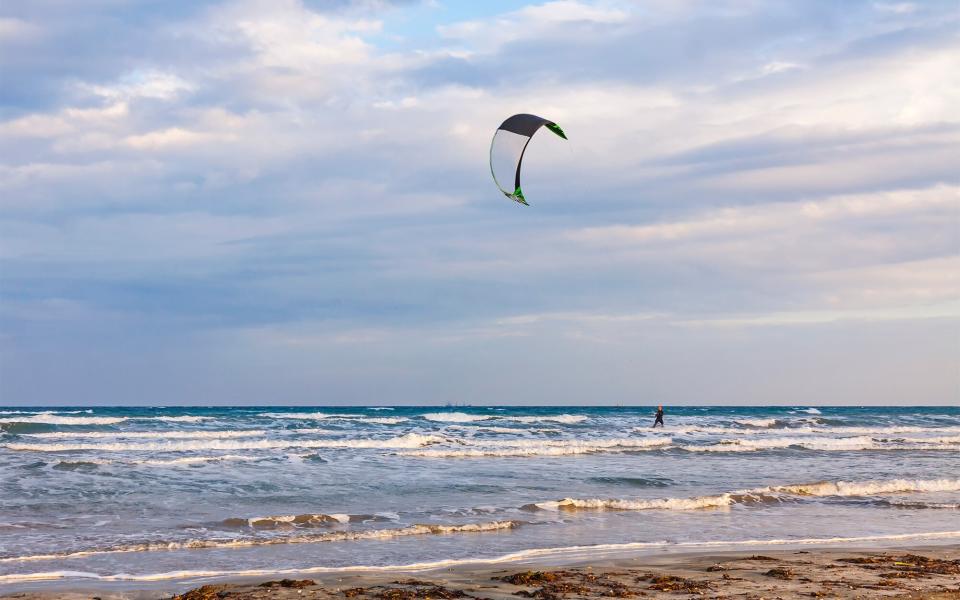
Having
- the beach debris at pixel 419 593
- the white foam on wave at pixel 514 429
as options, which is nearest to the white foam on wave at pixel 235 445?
the white foam on wave at pixel 514 429

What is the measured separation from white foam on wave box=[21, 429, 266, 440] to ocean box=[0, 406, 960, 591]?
21.5 feet

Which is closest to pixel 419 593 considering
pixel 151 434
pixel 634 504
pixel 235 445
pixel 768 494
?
pixel 634 504

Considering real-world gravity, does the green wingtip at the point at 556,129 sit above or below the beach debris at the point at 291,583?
above

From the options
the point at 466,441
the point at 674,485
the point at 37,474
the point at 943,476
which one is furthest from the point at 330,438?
the point at 943,476

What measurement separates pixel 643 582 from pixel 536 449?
1704 centimetres

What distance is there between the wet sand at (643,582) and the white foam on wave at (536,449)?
46.4 ft

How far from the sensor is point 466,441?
2853 cm

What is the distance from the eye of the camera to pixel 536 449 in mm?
24531

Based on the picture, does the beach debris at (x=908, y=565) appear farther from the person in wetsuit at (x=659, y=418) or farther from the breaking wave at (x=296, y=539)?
the person in wetsuit at (x=659, y=418)

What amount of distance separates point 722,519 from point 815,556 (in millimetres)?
3263

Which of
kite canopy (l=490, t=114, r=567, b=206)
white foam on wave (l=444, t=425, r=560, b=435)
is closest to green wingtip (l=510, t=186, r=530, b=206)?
kite canopy (l=490, t=114, r=567, b=206)

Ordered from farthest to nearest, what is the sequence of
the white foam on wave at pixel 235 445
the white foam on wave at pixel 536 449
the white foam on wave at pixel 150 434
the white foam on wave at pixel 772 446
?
the white foam on wave at pixel 150 434 < the white foam on wave at pixel 772 446 < the white foam on wave at pixel 235 445 < the white foam on wave at pixel 536 449

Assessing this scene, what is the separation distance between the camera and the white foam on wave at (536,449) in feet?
76.1

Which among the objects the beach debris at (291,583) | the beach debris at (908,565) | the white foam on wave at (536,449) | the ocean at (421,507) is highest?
the beach debris at (908,565)
